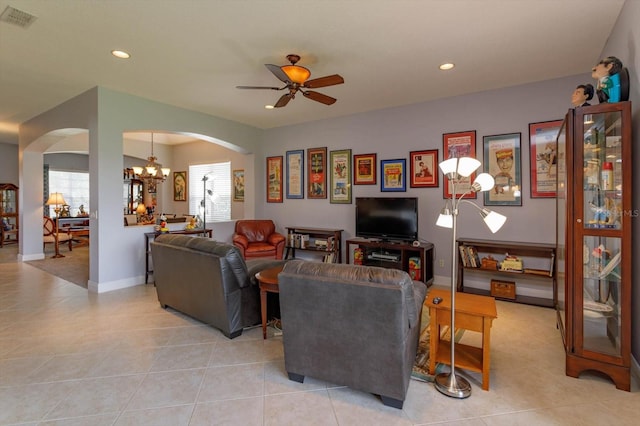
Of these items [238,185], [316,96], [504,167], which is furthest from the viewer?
[238,185]

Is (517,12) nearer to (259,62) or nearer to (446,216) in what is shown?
(446,216)

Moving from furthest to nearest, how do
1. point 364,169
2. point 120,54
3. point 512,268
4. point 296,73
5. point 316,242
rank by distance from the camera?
point 316,242, point 364,169, point 512,268, point 120,54, point 296,73

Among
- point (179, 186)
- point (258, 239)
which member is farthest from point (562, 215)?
point (179, 186)

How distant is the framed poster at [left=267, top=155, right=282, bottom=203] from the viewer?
657 cm

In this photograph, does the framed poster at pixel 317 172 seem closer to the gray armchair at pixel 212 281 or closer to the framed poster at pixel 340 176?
the framed poster at pixel 340 176

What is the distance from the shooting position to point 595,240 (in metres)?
2.31

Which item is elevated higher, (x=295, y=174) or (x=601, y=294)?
(x=295, y=174)

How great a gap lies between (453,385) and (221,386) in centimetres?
156

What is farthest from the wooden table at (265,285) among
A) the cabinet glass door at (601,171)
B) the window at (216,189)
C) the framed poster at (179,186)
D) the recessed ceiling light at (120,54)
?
the framed poster at (179,186)

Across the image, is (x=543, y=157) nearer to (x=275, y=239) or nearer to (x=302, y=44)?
(x=302, y=44)

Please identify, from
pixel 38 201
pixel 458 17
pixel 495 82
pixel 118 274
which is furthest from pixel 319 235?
pixel 38 201

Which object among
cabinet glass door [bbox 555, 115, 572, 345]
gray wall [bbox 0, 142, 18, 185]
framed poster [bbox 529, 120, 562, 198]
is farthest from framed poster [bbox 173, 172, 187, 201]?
cabinet glass door [bbox 555, 115, 572, 345]

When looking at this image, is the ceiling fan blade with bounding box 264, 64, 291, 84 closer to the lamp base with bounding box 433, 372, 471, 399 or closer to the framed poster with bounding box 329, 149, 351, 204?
the framed poster with bounding box 329, 149, 351, 204

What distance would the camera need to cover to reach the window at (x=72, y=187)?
9.27m
